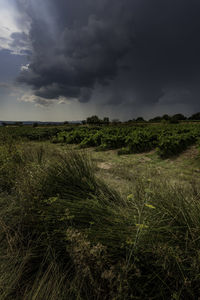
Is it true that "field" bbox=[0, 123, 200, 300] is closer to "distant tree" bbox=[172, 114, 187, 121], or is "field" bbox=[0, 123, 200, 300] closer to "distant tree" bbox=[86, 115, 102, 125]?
"distant tree" bbox=[86, 115, 102, 125]

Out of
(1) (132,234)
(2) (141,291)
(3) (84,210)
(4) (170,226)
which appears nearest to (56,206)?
(3) (84,210)

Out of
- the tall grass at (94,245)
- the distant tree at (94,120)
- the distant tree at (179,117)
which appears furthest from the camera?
the distant tree at (179,117)

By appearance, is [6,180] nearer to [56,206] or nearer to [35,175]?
[35,175]

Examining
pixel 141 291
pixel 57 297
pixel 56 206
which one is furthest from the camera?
pixel 56 206

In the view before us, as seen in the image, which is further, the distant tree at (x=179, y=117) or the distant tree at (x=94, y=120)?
the distant tree at (x=179, y=117)

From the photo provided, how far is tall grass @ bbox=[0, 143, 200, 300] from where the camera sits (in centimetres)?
101

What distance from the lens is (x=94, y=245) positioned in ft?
4.04

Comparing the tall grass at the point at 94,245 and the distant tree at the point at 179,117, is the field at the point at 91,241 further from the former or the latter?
the distant tree at the point at 179,117

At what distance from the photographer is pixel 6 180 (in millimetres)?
2361

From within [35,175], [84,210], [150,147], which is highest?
[35,175]

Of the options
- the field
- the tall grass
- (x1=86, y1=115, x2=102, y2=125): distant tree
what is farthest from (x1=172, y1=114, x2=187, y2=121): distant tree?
the tall grass

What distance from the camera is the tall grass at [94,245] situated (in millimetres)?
1008

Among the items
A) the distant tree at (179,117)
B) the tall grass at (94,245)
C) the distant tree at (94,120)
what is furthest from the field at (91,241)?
the distant tree at (179,117)

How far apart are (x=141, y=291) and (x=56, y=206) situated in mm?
1039
